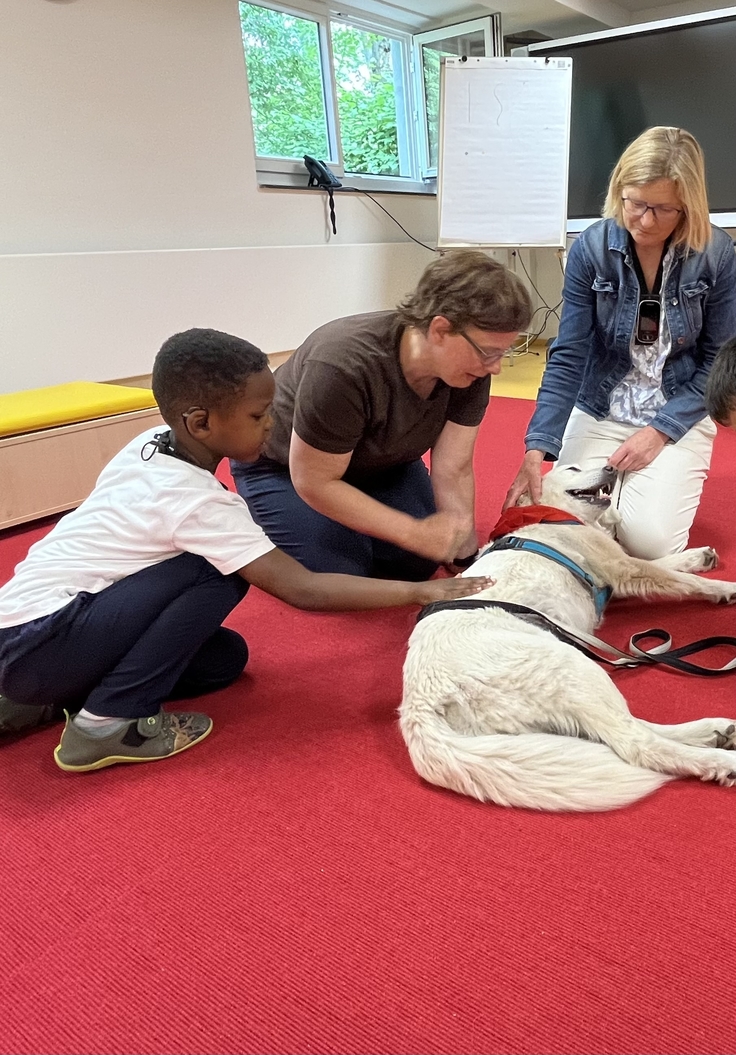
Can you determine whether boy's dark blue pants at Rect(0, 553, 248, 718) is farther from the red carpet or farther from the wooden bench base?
the wooden bench base

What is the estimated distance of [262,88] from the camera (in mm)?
5445

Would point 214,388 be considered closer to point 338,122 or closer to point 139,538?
point 139,538

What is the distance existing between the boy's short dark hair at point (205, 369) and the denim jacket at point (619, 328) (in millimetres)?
1240

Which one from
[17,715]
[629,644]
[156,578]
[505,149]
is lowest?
[629,644]

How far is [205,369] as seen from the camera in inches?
59.7

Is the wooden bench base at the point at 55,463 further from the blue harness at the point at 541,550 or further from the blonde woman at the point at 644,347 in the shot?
the blue harness at the point at 541,550

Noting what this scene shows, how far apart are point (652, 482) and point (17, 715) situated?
2034 mm

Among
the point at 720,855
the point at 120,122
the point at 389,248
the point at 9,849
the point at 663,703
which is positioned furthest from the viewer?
the point at 389,248

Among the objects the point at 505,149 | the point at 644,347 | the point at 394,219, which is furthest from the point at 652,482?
the point at 394,219

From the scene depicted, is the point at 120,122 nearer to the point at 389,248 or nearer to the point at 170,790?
the point at 389,248

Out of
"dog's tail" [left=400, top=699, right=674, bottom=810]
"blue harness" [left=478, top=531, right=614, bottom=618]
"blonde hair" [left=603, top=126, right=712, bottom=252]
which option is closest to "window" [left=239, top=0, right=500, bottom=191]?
"blonde hair" [left=603, top=126, right=712, bottom=252]

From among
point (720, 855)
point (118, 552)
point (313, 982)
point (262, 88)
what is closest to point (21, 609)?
point (118, 552)

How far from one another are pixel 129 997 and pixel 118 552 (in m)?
0.82

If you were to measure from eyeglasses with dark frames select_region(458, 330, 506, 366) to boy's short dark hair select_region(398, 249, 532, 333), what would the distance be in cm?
3
